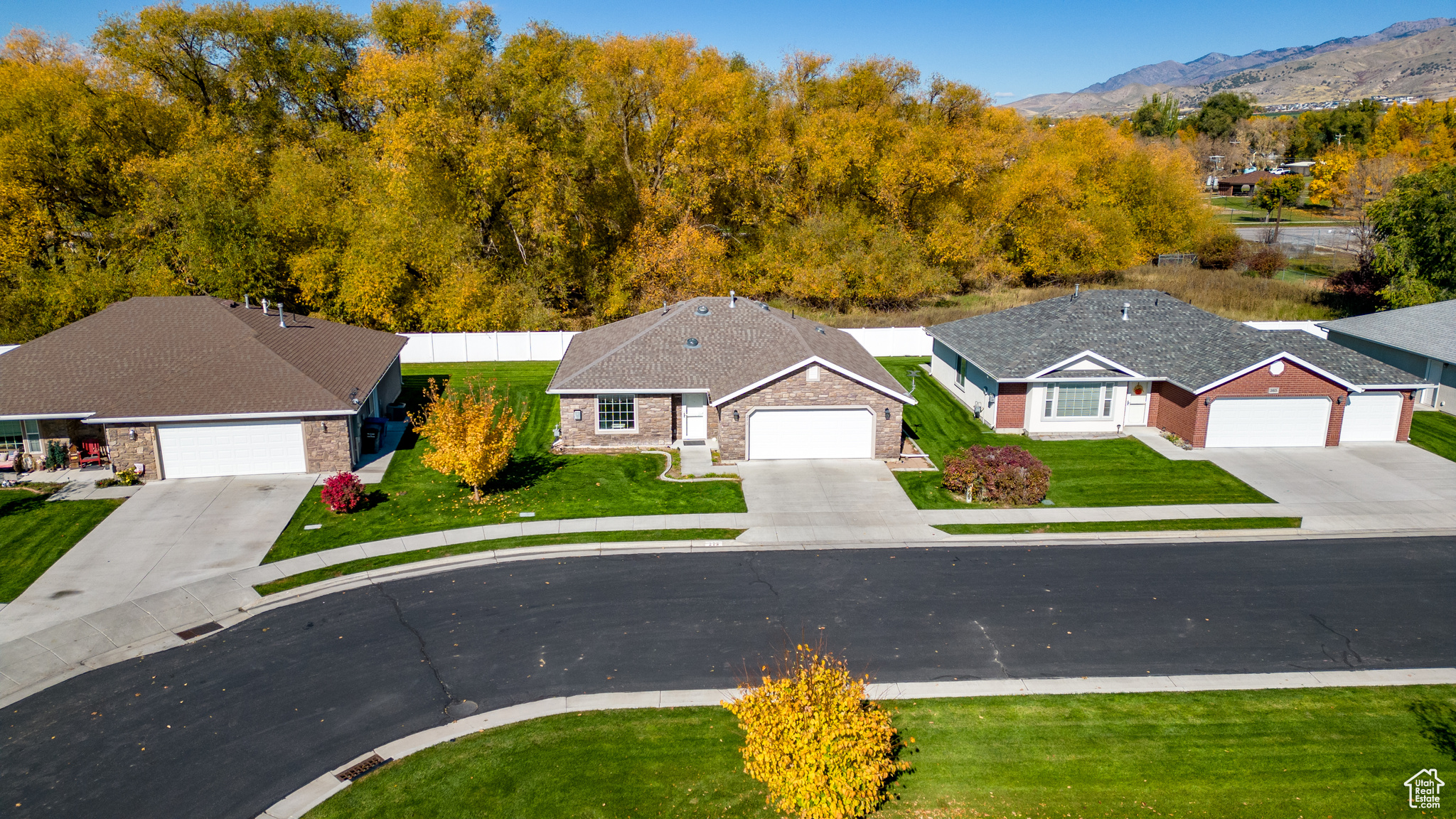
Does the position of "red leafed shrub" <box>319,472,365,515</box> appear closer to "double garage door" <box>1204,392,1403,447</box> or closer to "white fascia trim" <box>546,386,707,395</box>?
"white fascia trim" <box>546,386,707,395</box>

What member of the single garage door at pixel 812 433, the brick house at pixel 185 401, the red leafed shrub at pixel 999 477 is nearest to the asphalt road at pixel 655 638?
the red leafed shrub at pixel 999 477

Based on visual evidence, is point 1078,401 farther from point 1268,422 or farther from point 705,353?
point 705,353

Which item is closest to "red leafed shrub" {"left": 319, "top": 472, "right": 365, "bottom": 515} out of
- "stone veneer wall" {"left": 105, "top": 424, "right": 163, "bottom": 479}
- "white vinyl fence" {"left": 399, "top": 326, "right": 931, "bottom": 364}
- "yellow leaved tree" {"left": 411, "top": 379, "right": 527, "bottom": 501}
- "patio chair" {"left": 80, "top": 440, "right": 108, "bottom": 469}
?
"yellow leaved tree" {"left": 411, "top": 379, "right": 527, "bottom": 501}

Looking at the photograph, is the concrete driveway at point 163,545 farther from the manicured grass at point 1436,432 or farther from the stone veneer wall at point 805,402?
the manicured grass at point 1436,432

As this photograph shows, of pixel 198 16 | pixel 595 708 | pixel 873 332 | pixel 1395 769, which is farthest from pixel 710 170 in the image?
pixel 1395 769

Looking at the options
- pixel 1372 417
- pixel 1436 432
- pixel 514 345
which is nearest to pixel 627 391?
pixel 514 345

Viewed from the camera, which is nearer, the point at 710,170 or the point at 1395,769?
the point at 1395,769

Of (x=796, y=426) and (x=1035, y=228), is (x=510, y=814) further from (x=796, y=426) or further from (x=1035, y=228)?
(x=1035, y=228)
